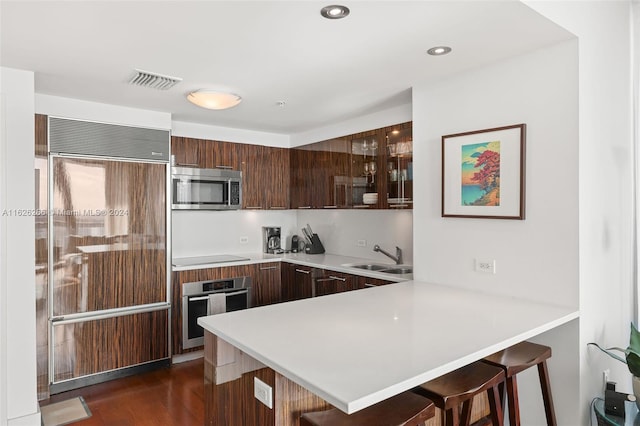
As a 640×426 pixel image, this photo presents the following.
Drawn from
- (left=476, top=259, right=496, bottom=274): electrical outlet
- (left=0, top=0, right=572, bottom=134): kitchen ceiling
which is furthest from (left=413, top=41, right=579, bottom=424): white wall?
(left=0, top=0, right=572, bottom=134): kitchen ceiling

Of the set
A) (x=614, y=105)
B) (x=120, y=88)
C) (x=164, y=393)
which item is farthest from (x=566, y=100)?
(x=164, y=393)

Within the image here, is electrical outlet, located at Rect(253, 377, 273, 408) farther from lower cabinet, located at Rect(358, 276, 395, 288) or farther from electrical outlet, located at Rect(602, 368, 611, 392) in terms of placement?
electrical outlet, located at Rect(602, 368, 611, 392)

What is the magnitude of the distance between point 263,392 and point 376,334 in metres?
0.53

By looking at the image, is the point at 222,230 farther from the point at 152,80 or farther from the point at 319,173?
the point at 152,80

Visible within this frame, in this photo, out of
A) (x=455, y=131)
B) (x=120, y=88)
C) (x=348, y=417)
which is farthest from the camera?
(x=120, y=88)

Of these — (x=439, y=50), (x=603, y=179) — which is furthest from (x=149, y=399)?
(x=603, y=179)

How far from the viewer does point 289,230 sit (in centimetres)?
516

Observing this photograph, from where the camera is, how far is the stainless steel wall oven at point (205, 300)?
12.4 ft

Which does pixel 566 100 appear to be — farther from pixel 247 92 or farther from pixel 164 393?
pixel 164 393

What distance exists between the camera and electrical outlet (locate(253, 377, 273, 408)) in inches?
63.8

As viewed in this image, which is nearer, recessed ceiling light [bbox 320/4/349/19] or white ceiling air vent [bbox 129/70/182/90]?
recessed ceiling light [bbox 320/4/349/19]

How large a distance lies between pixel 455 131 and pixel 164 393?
116 inches

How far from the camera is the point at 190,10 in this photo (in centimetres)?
182

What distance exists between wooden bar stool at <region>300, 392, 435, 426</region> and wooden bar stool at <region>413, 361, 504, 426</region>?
2.4 inches
